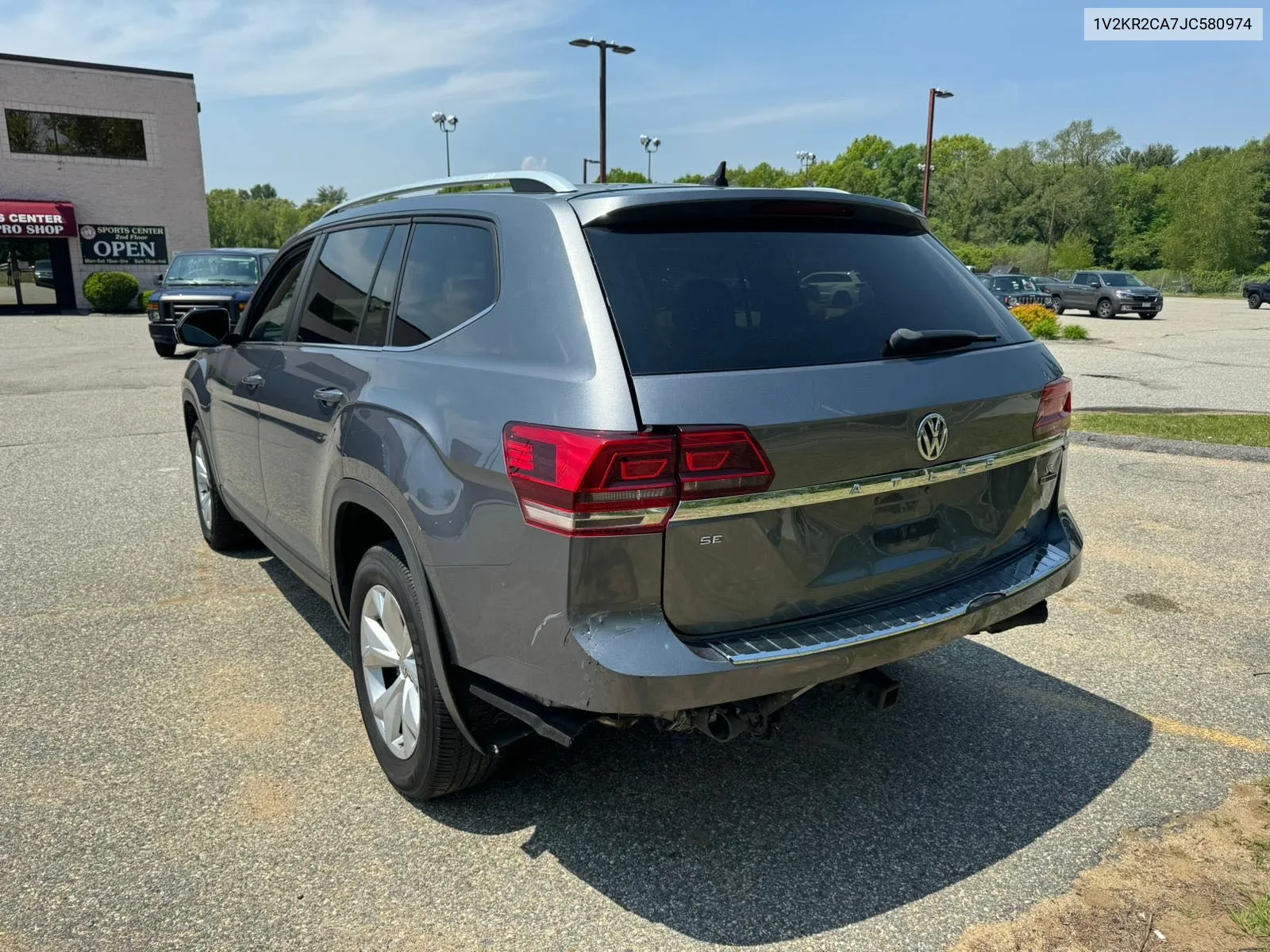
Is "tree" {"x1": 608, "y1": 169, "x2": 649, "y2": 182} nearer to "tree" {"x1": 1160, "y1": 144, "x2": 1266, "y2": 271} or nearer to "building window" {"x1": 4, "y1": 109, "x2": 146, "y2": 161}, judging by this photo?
"building window" {"x1": 4, "y1": 109, "x2": 146, "y2": 161}

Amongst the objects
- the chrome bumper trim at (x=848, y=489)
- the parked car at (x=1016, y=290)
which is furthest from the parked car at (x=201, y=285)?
the parked car at (x=1016, y=290)

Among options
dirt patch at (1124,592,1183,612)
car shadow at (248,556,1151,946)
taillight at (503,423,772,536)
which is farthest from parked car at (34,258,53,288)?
taillight at (503,423,772,536)

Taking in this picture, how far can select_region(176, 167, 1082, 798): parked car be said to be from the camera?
2303 millimetres

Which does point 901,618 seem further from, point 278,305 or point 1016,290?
point 1016,290

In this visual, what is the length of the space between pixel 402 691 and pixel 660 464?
1.30m

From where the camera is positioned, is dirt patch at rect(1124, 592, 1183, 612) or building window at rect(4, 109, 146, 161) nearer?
dirt patch at rect(1124, 592, 1183, 612)

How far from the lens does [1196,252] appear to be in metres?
Answer: 73.4

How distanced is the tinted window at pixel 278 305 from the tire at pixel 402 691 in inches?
59.9

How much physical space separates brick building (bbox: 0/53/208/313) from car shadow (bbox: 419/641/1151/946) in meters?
37.5

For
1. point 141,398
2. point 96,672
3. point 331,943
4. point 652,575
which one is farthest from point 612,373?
point 141,398

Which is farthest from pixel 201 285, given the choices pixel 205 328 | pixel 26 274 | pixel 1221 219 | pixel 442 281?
pixel 1221 219

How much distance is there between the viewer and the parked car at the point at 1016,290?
106 feet

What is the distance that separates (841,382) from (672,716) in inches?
38.3

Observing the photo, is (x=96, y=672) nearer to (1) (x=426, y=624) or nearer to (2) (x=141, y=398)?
(1) (x=426, y=624)
